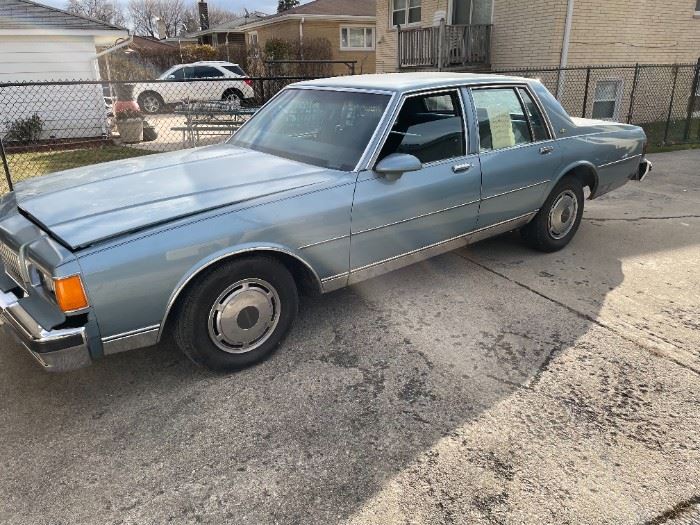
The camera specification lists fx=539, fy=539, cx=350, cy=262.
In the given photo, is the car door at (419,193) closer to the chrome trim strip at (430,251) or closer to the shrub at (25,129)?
the chrome trim strip at (430,251)

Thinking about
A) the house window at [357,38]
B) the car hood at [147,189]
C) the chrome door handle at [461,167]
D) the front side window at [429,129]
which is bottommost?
the chrome door handle at [461,167]

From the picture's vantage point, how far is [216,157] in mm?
3914

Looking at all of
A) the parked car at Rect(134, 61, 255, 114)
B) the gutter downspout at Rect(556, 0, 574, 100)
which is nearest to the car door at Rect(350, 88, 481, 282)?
the gutter downspout at Rect(556, 0, 574, 100)

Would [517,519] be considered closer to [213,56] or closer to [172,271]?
[172,271]

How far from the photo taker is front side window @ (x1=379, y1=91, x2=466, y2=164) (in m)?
3.64

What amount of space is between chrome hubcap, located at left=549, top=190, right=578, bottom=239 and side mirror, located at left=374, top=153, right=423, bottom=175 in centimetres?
202

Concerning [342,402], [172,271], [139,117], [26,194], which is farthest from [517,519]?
[139,117]

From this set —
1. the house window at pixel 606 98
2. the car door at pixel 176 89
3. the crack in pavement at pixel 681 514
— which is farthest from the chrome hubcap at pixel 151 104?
the crack in pavement at pixel 681 514

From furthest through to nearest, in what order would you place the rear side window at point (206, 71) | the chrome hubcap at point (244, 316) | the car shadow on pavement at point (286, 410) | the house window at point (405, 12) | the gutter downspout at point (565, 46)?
the rear side window at point (206, 71) < the house window at point (405, 12) < the gutter downspout at point (565, 46) < the chrome hubcap at point (244, 316) < the car shadow on pavement at point (286, 410)

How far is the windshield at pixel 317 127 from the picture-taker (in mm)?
3604

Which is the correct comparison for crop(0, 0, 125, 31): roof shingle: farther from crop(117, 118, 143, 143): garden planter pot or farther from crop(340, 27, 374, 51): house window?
crop(340, 27, 374, 51): house window

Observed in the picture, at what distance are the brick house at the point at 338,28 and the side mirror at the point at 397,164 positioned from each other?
2412 centimetres

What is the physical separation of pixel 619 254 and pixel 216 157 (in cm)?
375

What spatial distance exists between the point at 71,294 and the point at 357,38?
27348mm
